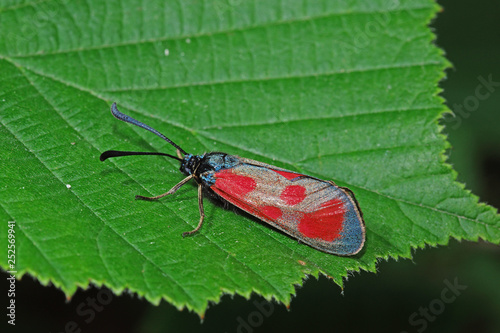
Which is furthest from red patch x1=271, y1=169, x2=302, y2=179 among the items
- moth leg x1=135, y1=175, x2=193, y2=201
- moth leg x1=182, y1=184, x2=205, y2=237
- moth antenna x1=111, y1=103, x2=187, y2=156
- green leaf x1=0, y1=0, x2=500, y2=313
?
moth antenna x1=111, y1=103, x2=187, y2=156

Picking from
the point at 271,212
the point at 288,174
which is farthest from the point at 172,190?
the point at 288,174

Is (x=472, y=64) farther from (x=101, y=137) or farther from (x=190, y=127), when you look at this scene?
(x=101, y=137)

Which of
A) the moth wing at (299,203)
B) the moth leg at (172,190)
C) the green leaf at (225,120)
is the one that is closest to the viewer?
the green leaf at (225,120)

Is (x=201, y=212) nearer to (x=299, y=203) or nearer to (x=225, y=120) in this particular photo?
(x=299, y=203)

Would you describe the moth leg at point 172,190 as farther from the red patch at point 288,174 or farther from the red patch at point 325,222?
the red patch at point 325,222

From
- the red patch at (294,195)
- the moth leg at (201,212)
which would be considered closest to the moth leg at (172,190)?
the moth leg at (201,212)

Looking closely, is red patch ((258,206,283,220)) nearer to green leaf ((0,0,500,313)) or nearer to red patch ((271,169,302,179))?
green leaf ((0,0,500,313))
